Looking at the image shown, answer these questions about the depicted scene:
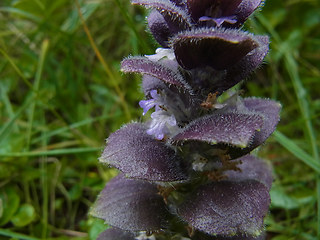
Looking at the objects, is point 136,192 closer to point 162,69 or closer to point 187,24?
point 162,69

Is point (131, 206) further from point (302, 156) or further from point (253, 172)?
point (302, 156)

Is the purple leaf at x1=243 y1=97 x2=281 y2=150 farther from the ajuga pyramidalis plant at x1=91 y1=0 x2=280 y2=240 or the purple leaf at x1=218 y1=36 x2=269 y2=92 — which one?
the purple leaf at x1=218 y1=36 x2=269 y2=92

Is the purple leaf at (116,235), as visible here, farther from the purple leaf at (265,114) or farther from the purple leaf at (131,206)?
the purple leaf at (265,114)

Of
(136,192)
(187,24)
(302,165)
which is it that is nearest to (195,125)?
(187,24)

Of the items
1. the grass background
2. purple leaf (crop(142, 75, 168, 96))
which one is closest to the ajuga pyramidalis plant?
purple leaf (crop(142, 75, 168, 96))

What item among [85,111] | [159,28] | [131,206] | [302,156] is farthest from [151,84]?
[85,111]

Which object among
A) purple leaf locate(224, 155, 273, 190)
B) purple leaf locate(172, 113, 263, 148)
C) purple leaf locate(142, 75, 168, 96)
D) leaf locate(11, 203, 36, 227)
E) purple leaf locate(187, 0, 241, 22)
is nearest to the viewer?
purple leaf locate(172, 113, 263, 148)
